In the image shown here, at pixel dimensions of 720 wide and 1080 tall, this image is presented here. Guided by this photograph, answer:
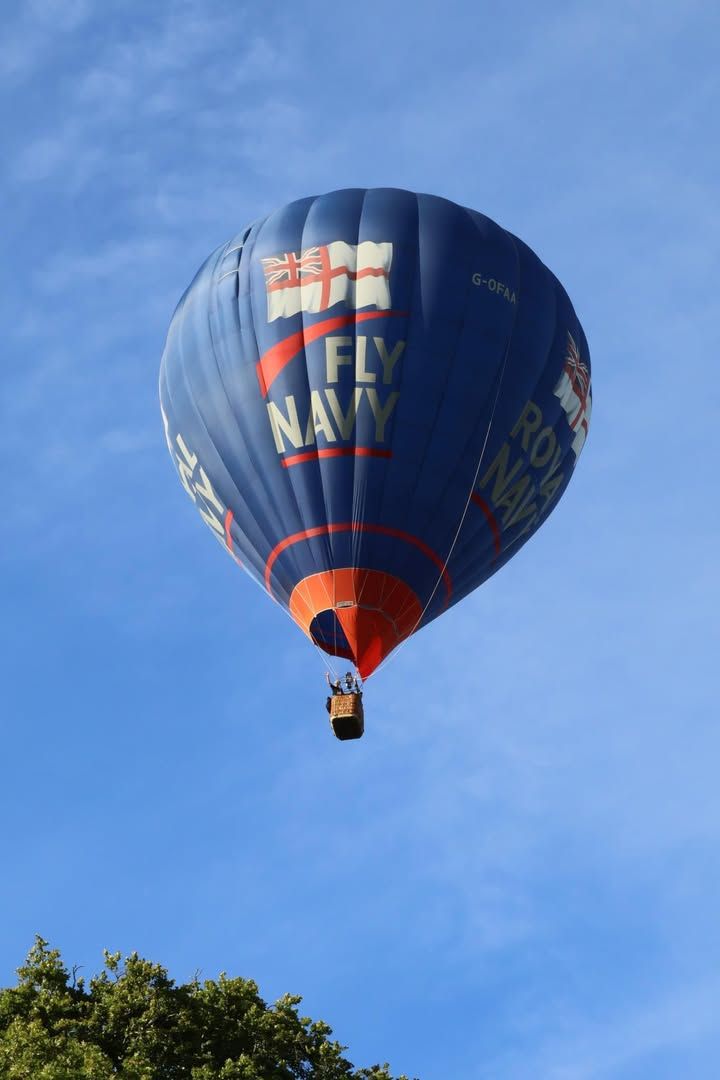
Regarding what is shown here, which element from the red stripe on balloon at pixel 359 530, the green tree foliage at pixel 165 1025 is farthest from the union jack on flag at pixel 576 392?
the green tree foliage at pixel 165 1025

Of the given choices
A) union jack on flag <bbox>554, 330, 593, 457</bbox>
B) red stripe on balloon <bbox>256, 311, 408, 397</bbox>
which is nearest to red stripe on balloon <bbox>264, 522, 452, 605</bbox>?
red stripe on balloon <bbox>256, 311, 408, 397</bbox>

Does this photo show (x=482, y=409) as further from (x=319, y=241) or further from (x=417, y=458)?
(x=319, y=241)

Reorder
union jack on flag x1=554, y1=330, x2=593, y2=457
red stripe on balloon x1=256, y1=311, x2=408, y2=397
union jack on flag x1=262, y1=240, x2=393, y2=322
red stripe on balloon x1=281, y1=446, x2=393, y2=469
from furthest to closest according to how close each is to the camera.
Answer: union jack on flag x1=554, y1=330, x2=593, y2=457, union jack on flag x1=262, y1=240, x2=393, y2=322, red stripe on balloon x1=256, y1=311, x2=408, y2=397, red stripe on balloon x1=281, y1=446, x2=393, y2=469

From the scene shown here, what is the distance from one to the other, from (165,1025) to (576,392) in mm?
14950

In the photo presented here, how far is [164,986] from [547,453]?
12772mm

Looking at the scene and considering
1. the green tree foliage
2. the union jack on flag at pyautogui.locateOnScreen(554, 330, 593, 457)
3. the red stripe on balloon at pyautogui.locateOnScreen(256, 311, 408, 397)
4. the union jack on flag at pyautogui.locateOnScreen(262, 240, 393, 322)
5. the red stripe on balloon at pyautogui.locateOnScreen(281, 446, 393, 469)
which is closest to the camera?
the green tree foliage

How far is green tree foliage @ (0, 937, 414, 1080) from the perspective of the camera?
37.6 m

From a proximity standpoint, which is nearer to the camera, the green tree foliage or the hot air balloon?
the green tree foliage

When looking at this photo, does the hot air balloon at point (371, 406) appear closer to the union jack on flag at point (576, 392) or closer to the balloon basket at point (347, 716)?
the union jack on flag at point (576, 392)

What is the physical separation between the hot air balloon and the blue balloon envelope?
0.13 feet

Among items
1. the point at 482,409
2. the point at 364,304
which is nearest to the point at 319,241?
the point at 364,304

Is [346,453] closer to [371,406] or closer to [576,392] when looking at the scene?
[371,406]

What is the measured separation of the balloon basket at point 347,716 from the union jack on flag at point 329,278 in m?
7.35

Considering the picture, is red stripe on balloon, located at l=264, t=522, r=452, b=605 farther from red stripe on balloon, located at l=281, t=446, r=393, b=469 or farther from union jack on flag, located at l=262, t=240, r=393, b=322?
union jack on flag, located at l=262, t=240, r=393, b=322
